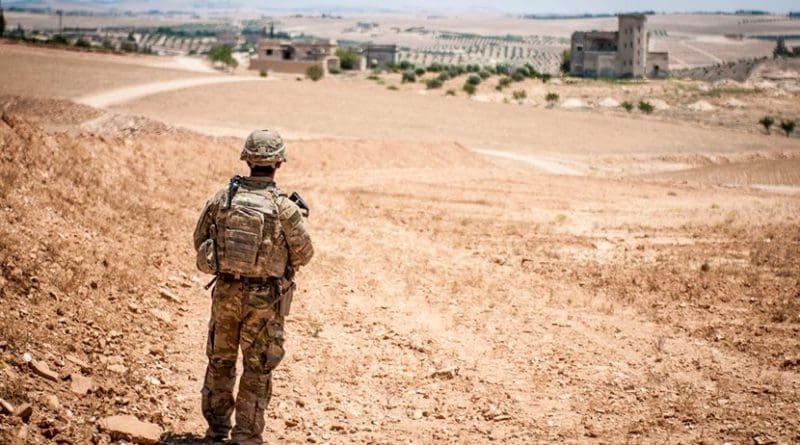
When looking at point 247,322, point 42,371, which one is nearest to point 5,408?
point 42,371

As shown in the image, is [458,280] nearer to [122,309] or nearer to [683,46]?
[122,309]

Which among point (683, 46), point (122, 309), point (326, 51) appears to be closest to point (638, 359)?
point (122, 309)

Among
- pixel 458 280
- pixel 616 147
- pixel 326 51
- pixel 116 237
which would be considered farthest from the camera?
pixel 326 51

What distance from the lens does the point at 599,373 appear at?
792cm

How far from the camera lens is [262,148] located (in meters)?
5.61

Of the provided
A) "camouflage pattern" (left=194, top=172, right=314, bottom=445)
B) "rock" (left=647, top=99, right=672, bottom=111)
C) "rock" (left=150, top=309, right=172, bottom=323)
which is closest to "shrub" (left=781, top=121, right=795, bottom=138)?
"rock" (left=647, top=99, right=672, bottom=111)

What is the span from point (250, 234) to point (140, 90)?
1299 inches

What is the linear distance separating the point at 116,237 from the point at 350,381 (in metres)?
4.45

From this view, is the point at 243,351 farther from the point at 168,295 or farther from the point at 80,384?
the point at 168,295

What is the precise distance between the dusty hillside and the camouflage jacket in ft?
4.84

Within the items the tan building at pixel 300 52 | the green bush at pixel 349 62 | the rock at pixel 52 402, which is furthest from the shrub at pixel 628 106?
the rock at pixel 52 402

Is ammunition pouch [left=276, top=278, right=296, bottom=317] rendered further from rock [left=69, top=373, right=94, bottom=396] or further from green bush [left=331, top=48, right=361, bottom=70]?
green bush [left=331, top=48, right=361, bottom=70]

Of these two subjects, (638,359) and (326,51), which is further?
(326,51)

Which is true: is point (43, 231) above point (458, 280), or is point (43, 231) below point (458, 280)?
above
